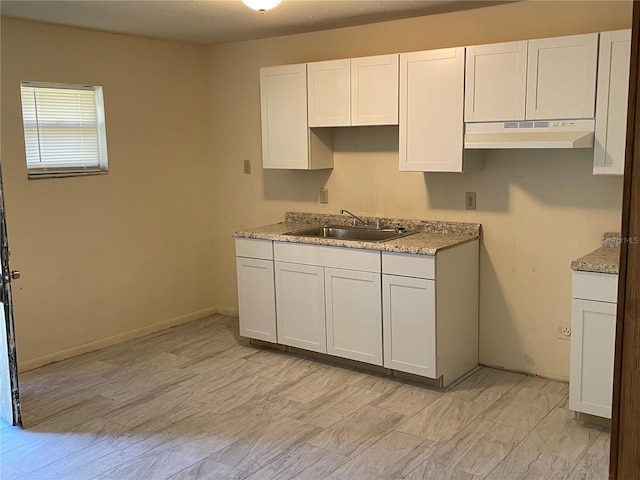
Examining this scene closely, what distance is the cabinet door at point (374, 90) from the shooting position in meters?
3.90

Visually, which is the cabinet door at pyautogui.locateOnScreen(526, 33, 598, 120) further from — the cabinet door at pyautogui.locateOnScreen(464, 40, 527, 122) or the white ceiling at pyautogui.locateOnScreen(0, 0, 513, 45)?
the white ceiling at pyautogui.locateOnScreen(0, 0, 513, 45)

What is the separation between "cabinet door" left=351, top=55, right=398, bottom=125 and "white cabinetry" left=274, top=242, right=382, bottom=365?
0.90m

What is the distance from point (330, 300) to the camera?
13.5 ft

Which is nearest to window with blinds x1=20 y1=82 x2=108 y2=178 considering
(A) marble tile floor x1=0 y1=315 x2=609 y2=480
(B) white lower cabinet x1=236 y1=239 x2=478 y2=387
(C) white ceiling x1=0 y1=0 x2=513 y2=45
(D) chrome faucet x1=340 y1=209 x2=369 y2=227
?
(C) white ceiling x1=0 y1=0 x2=513 y2=45

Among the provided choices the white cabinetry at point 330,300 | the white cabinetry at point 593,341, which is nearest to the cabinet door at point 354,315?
the white cabinetry at point 330,300

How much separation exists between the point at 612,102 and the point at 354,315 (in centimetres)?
197

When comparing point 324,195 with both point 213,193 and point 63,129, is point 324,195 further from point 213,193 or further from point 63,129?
point 63,129

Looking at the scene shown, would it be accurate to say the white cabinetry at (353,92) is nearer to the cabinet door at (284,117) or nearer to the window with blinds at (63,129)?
the cabinet door at (284,117)

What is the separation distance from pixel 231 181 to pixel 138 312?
136 cm

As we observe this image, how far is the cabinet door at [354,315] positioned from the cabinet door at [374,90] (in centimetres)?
103

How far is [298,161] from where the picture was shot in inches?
176

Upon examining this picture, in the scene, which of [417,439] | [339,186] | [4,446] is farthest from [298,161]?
[4,446]

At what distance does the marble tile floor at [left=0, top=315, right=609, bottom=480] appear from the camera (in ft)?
9.50

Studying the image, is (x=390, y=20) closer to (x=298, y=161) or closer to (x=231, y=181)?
(x=298, y=161)
